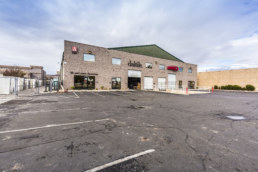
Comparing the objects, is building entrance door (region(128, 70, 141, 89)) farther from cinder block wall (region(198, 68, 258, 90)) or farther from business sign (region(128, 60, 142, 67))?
cinder block wall (region(198, 68, 258, 90))

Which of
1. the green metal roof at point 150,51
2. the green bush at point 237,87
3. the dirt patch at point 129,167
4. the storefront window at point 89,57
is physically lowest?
the dirt patch at point 129,167

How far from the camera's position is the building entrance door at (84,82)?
2111 centimetres

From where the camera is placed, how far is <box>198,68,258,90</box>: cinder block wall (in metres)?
30.6

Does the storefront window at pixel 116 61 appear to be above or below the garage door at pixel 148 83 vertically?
above

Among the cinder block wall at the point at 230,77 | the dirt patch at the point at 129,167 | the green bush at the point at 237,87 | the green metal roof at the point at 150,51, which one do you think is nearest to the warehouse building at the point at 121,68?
the green metal roof at the point at 150,51

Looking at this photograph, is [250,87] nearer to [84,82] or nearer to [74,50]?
[84,82]

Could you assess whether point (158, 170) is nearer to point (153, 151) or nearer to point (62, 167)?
point (153, 151)

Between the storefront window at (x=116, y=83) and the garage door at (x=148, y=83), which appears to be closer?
the storefront window at (x=116, y=83)

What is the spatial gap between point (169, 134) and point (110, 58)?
23322 millimetres

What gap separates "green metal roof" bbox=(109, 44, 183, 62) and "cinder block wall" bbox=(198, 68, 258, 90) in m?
15.2

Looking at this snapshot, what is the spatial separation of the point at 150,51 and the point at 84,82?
20.6 m

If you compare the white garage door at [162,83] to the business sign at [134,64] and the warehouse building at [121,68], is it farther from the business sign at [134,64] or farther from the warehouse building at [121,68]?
the business sign at [134,64]

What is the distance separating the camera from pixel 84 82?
2186 centimetres

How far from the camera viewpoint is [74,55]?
2094 cm
